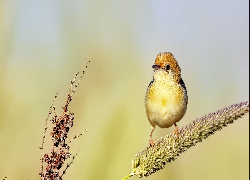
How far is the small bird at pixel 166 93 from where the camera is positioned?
199 cm

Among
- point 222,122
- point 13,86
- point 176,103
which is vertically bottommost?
point 222,122

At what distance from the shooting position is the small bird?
1.99 meters

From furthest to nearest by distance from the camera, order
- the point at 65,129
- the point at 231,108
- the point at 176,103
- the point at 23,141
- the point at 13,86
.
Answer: the point at 13,86 < the point at 23,141 < the point at 176,103 < the point at 231,108 < the point at 65,129

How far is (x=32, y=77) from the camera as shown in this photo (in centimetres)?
438

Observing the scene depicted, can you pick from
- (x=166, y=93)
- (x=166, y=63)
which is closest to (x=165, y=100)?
(x=166, y=93)

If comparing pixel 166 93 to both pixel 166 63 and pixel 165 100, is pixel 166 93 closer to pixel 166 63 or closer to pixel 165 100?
pixel 165 100

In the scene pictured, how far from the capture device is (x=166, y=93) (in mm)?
2016

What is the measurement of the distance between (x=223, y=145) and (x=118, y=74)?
2039 millimetres

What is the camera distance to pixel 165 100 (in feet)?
6.55

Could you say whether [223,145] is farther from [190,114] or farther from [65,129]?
[65,129]

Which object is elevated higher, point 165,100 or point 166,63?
point 166,63

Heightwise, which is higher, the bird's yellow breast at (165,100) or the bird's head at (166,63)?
the bird's head at (166,63)

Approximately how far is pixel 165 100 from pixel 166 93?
53mm

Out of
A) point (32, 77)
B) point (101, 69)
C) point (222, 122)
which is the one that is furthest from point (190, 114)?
point (222, 122)
